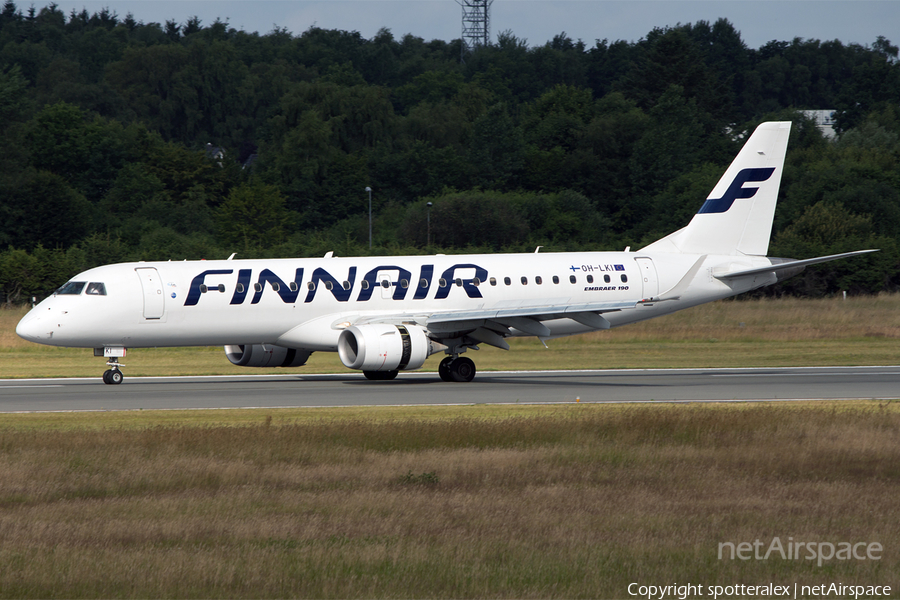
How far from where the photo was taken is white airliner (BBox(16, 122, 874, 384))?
29.8 m

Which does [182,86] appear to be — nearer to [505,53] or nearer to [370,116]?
[370,116]

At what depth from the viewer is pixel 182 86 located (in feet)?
463

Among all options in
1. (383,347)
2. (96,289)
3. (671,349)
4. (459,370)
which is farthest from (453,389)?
(671,349)

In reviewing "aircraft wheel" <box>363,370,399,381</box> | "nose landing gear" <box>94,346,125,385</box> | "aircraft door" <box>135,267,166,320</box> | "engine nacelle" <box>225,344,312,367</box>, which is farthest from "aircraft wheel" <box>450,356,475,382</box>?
"nose landing gear" <box>94,346,125,385</box>

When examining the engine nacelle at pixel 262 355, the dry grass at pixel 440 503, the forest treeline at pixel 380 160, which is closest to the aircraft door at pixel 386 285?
the engine nacelle at pixel 262 355

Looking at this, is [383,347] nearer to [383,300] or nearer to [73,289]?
[383,300]

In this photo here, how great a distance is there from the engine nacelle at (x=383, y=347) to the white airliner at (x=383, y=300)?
30mm

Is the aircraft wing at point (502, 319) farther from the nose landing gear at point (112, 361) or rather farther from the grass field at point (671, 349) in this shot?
the nose landing gear at point (112, 361)

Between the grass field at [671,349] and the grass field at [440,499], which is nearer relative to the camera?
the grass field at [440,499]

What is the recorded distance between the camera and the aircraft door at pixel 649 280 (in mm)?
35344

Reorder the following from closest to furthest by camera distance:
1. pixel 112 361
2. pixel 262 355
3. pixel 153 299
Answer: pixel 153 299 → pixel 112 361 → pixel 262 355

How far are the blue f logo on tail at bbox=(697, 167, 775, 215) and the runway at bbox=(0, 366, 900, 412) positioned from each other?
5.74 metres

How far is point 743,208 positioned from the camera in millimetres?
37469

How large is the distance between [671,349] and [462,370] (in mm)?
13155
